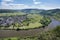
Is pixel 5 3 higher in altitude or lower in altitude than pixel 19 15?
higher

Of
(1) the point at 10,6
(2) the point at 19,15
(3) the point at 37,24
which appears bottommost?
(3) the point at 37,24

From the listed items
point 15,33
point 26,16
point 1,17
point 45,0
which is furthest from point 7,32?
point 45,0

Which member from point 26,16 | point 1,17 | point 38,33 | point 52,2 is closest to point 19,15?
point 26,16

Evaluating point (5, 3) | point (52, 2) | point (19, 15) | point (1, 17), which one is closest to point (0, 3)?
point (5, 3)

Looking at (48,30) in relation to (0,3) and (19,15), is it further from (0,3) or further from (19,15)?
(0,3)

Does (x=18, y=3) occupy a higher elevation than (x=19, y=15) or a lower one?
higher

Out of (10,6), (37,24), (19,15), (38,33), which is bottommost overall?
(38,33)

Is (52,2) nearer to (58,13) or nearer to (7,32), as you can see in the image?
(58,13)

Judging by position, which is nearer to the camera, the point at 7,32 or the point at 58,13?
the point at 7,32

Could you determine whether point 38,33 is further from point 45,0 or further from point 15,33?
point 45,0
